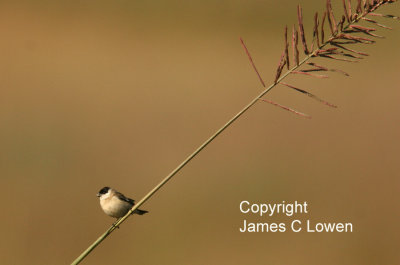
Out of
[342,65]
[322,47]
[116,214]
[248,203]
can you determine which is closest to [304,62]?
[322,47]

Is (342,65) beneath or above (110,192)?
beneath

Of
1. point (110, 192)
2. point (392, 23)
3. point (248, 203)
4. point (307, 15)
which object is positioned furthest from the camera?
point (307, 15)

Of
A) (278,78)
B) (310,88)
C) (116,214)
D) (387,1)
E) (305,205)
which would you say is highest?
(387,1)

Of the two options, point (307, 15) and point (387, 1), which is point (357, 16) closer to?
point (387, 1)

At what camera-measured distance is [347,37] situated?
94cm

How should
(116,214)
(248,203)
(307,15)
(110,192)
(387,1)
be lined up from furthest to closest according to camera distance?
(307,15), (248,203), (110,192), (116,214), (387,1)

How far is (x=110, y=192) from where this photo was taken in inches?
118

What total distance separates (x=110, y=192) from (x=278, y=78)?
7.21 feet

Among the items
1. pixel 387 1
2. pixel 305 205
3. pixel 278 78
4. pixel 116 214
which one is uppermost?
pixel 387 1

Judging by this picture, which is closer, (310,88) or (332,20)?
(332,20)

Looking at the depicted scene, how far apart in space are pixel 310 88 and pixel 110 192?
9770mm

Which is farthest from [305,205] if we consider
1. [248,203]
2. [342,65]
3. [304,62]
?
[304,62]

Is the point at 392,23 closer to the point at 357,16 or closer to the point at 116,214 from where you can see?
the point at 116,214

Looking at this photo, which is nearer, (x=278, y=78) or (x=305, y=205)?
(x=278, y=78)
